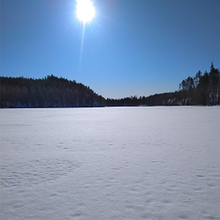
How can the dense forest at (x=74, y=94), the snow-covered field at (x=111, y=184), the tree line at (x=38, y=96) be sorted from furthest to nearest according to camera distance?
the tree line at (x=38, y=96), the dense forest at (x=74, y=94), the snow-covered field at (x=111, y=184)

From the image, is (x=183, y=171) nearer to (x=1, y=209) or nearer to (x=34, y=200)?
(x=34, y=200)

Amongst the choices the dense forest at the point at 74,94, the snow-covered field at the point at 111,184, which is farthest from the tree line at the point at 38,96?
the snow-covered field at the point at 111,184

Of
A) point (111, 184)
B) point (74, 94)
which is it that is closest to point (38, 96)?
point (74, 94)

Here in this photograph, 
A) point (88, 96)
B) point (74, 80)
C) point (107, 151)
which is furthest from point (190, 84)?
point (74, 80)

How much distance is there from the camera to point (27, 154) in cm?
507

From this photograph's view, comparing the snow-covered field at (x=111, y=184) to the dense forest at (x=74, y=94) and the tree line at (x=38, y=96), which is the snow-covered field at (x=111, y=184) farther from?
A: the tree line at (x=38, y=96)

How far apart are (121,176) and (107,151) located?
194cm

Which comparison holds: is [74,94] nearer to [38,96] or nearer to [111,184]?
[38,96]

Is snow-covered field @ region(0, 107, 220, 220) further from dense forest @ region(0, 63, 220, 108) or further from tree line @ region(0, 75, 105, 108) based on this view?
tree line @ region(0, 75, 105, 108)

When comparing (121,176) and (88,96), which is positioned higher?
(88,96)

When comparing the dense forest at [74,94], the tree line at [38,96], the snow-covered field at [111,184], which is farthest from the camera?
the tree line at [38,96]

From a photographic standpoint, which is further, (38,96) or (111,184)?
(38,96)

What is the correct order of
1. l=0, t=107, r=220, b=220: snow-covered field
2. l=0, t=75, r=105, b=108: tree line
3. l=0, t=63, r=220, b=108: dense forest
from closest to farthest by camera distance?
l=0, t=107, r=220, b=220: snow-covered field, l=0, t=63, r=220, b=108: dense forest, l=0, t=75, r=105, b=108: tree line

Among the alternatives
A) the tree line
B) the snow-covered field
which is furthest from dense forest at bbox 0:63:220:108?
the snow-covered field
